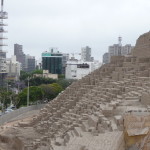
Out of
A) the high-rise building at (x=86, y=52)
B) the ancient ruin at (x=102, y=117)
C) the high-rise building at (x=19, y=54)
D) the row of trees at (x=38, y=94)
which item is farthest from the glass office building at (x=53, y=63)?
the ancient ruin at (x=102, y=117)

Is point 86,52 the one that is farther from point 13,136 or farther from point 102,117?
point 102,117

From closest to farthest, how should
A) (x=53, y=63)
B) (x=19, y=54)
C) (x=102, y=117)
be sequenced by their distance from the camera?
(x=102, y=117) → (x=53, y=63) → (x=19, y=54)

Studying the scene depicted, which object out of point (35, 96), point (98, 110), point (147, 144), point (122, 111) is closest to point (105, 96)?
point (98, 110)

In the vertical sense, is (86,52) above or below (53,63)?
above

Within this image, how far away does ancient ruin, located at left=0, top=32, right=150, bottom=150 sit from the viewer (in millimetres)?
9602

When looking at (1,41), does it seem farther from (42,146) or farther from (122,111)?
(122,111)

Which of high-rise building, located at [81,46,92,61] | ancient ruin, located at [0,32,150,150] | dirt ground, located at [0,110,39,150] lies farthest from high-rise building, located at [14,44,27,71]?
ancient ruin, located at [0,32,150,150]

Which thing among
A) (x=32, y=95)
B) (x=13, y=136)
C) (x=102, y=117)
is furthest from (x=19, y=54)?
(x=102, y=117)

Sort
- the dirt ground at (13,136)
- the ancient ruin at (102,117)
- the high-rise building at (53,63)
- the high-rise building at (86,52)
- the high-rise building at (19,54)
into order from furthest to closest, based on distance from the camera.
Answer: the high-rise building at (19,54)
the high-rise building at (86,52)
the high-rise building at (53,63)
the dirt ground at (13,136)
the ancient ruin at (102,117)

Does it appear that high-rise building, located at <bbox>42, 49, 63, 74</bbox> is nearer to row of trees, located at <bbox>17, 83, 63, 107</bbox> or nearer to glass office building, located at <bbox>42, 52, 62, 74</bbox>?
glass office building, located at <bbox>42, 52, 62, 74</bbox>

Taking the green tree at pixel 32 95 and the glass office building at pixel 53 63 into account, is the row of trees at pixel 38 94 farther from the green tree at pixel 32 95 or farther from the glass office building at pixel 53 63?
the glass office building at pixel 53 63

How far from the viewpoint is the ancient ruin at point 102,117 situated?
9602 mm

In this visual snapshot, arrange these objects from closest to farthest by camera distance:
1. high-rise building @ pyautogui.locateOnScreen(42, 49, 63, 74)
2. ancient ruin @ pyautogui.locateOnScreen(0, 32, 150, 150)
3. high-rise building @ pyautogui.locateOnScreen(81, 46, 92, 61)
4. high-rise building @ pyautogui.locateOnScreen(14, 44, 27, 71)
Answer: ancient ruin @ pyautogui.locateOnScreen(0, 32, 150, 150) < high-rise building @ pyautogui.locateOnScreen(42, 49, 63, 74) < high-rise building @ pyautogui.locateOnScreen(81, 46, 92, 61) < high-rise building @ pyautogui.locateOnScreen(14, 44, 27, 71)

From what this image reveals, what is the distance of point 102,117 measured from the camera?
11359mm
